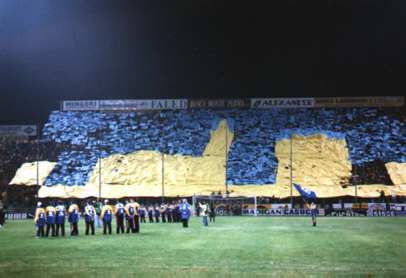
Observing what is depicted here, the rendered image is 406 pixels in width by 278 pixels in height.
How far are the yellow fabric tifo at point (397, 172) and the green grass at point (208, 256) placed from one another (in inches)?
1428

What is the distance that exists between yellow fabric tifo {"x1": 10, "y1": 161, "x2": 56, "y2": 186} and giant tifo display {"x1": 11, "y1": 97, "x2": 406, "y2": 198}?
0.35ft

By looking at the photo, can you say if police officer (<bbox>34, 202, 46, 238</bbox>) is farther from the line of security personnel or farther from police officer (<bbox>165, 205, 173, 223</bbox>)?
police officer (<bbox>165, 205, 173, 223</bbox>)

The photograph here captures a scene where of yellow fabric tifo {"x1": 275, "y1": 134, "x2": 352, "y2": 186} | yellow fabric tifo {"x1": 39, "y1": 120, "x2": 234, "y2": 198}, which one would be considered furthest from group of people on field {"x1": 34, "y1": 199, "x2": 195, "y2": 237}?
yellow fabric tifo {"x1": 275, "y1": 134, "x2": 352, "y2": 186}

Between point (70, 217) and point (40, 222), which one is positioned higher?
point (70, 217)

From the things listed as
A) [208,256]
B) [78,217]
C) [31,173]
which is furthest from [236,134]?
[208,256]

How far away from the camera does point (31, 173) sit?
224 feet

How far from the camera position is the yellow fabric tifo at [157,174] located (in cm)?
6500

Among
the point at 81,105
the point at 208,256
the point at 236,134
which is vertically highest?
the point at 81,105

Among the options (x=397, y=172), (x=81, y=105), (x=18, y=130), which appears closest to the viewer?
(x=397, y=172)

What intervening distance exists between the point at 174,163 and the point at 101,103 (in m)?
15.1

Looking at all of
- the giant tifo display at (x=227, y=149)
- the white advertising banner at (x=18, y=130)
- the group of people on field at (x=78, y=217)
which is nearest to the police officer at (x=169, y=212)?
the group of people on field at (x=78, y=217)

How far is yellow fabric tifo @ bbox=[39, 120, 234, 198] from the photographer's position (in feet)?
213

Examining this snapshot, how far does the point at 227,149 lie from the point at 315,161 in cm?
938

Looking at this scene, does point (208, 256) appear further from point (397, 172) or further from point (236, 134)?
point (236, 134)
